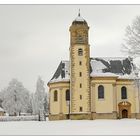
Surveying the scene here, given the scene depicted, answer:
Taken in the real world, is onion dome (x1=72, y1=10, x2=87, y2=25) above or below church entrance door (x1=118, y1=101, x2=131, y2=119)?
above

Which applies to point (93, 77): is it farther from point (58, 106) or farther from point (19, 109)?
point (19, 109)

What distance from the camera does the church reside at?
179 ft

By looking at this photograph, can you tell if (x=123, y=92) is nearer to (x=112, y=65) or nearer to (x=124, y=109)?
(x=124, y=109)

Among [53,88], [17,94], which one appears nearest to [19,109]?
[17,94]

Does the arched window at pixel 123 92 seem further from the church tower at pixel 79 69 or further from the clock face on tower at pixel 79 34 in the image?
the clock face on tower at pixel 79 34

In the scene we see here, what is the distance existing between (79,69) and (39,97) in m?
26.7

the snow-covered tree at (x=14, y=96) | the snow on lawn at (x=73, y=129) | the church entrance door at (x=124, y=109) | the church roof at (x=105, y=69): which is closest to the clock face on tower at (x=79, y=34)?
the church roof at (x=105, y=69)

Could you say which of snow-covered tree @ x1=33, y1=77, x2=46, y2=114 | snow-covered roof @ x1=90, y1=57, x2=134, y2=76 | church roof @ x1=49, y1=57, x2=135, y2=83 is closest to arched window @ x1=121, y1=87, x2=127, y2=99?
church roof @ x1=49, y1=57, x2=135, y2=83

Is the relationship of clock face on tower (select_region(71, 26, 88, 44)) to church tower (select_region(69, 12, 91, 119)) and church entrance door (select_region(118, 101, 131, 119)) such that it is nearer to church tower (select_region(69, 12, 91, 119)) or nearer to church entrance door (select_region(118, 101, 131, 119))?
church tower (select_region(69, 12, 91, 119))

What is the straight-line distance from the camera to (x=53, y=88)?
2239 inches

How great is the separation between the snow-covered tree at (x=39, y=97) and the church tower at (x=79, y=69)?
Answer: 23.9 m

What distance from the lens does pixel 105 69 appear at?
57344 mm

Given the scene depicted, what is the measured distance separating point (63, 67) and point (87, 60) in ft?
13.2

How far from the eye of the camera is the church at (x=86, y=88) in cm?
5462
